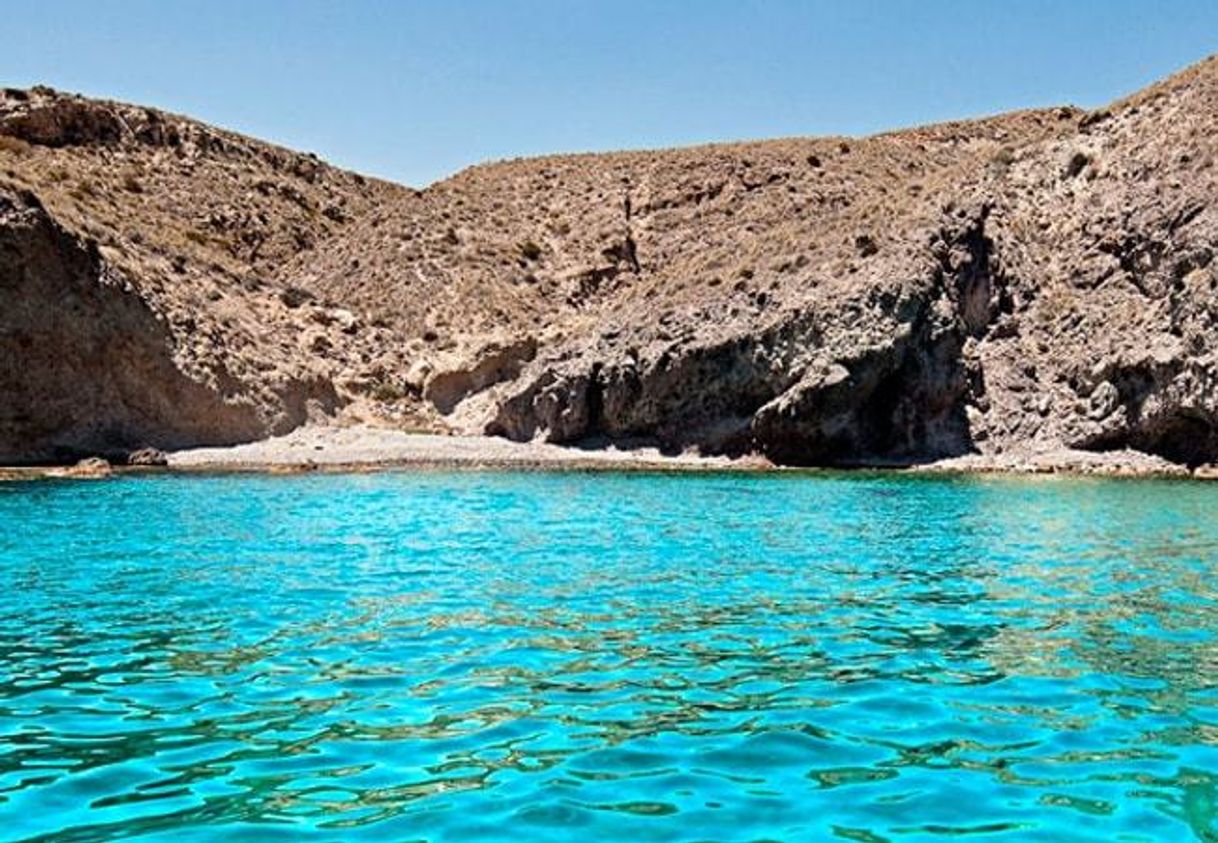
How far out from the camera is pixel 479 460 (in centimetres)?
4266

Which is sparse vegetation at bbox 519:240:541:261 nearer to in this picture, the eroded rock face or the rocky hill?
the rocky hill

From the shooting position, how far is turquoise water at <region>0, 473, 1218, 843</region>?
5984 mm

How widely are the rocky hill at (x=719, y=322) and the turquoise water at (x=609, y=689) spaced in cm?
2457

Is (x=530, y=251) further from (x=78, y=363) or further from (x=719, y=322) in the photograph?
(x=78, y=363)

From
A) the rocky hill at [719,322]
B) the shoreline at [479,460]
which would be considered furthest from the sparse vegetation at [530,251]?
the shoreline at [479,460]

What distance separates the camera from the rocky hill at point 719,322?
41250 millimetres

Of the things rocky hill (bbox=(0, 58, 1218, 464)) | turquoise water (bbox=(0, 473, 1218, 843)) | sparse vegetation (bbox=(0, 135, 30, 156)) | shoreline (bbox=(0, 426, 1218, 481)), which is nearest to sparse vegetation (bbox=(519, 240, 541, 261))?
rocky hill (bbox=(0, 58, 1218, 464))

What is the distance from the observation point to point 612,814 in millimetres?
5938

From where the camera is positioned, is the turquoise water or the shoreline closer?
the turquoise water

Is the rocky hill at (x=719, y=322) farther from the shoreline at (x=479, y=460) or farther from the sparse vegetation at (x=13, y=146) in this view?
the shoreline at (x=479, y=460)

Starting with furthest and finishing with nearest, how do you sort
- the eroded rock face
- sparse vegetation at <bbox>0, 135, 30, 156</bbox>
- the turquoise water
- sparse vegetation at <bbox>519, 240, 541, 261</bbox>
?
sparse vegetation at <bbox>519, 240, 541, 261</bbox> → sparse vegetation at <bbox>0, 135, 30, 156</bbox> → the eroded rock face → the turquoise water

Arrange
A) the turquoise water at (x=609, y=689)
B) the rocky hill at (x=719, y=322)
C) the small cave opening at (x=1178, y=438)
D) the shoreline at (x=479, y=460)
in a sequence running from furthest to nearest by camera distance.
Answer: the rocky hill at (x=719, y=322) → the small cave opening at (x=1178, y=438) → the shoreline at (x=479, y=460) → the turquoise water at (x=609, y=689)

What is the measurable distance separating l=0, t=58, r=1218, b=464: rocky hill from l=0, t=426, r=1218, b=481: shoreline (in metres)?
1.16

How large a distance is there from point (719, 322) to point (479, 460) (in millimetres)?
11665
